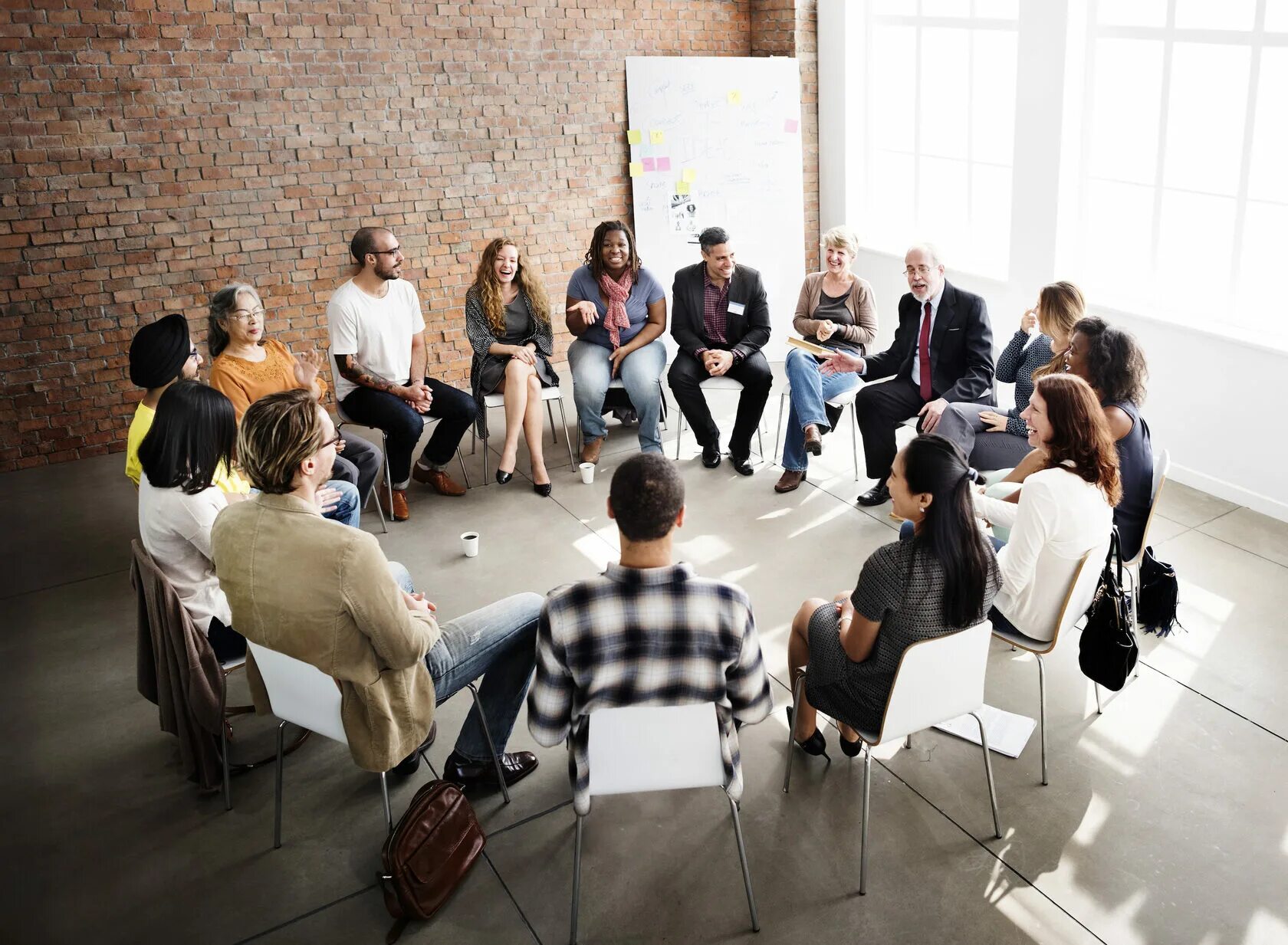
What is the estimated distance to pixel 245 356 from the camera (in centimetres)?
500

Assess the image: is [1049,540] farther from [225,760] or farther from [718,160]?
[718,160]

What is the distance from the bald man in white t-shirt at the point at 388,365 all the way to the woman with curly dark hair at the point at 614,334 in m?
0.71

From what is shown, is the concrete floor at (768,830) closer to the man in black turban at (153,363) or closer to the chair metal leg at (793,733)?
the chair metal leg at (793,733)

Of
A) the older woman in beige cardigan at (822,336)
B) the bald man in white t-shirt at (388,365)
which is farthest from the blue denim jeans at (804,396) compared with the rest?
the bald man in white t-shirt at (388,365)

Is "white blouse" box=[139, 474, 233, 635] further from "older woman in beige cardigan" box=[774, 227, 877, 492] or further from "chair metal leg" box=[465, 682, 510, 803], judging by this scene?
"older woman in beige cardigan" box=[774, 227, 877, 492]

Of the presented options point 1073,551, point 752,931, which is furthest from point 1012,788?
point 752,931

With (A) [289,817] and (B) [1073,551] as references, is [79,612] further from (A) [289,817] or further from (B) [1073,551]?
(B) [1073,551]

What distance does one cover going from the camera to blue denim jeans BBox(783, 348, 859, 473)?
576 cm

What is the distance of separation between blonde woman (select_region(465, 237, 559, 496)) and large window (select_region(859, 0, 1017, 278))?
3000 millimetres

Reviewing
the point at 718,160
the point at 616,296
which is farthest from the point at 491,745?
the point at 718,160

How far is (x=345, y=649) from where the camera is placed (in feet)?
9.41

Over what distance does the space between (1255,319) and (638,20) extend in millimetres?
4650

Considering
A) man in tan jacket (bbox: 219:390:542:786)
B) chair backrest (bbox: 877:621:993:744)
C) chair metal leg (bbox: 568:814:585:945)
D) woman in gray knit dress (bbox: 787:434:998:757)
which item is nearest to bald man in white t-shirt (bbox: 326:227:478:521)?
man in tan jacket (bbox: 219:390:542:786)

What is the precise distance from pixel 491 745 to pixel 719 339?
11.0ft
